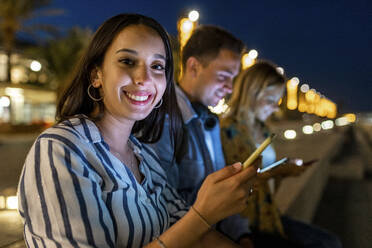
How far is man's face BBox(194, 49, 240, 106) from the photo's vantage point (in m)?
2.33

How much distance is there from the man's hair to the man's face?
4 centimetres

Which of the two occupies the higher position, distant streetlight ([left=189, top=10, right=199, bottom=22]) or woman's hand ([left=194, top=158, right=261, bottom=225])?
distant streetlight ([left=189, top=10, right=199, bottom=22])

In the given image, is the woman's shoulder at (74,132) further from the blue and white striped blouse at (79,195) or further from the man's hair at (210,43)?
the man's hair at (210,43)

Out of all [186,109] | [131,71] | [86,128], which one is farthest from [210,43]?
[86,128]

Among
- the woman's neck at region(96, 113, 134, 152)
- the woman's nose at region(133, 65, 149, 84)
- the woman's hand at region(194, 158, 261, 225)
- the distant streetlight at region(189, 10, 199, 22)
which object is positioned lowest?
the woman's hand at region(194, 158, 261, 225)

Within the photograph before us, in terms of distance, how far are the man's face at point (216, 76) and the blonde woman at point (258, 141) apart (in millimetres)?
415

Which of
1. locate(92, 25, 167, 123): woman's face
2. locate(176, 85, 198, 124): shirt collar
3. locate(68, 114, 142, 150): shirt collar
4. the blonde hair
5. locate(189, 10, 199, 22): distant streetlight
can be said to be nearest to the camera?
locate(68, 114, 142, 150): shirt collar

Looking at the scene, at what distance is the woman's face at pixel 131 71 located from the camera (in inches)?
50.0

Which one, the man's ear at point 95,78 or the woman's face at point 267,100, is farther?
the woman's face at point 267,100

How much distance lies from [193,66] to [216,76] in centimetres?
19

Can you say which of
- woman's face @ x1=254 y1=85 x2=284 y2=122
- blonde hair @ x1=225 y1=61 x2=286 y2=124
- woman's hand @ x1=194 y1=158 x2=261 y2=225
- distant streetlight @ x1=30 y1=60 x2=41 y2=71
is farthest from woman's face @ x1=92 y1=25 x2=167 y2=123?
distant streetlight @ x1=30 y1=60 x2=41 y2=71

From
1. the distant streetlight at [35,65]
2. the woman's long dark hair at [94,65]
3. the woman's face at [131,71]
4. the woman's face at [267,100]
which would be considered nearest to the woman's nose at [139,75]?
the woman's face at [131,71]

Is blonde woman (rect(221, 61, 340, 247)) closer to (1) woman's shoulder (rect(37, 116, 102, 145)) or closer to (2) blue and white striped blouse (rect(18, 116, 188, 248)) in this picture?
(2) blue and white striped blouse (rect(18, 116, 188, 248))

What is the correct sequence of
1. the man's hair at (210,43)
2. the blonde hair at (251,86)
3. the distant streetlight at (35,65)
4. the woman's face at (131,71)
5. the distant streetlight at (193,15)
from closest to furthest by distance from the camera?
1. the woman's face at (131,71)
2. the man's hair at (210,43)
3. the blonde hair at (251,86)
4. the distant streetlight at (193,15)
5. the distant streetlight at (35,65)
